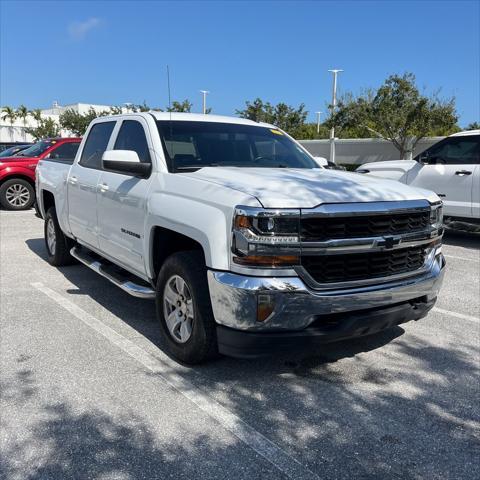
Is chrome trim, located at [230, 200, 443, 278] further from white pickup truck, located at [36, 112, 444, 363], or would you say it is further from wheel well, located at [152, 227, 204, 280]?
wheel well, located at [152, 227, 204, 280]

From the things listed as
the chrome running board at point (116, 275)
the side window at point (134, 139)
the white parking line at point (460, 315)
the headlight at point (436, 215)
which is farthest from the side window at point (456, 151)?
the chrome running board at point (116, 275)

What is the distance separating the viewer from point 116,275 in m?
4.91

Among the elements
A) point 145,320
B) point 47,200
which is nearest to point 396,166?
point 47,200

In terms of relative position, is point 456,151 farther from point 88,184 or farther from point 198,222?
point 198,222

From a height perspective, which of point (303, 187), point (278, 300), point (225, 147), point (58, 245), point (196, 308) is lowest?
point (58, 245)

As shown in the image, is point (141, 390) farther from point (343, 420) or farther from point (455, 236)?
Result: point (455, 236)

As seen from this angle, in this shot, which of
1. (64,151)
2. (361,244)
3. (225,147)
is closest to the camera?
(361,244)

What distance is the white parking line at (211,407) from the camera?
271cm

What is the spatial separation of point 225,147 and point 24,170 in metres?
9.35

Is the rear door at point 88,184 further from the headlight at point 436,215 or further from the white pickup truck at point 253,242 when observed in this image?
the headlight at point 436,215

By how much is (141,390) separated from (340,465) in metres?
1.46

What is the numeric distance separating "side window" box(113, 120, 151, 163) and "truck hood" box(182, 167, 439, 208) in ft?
2.39

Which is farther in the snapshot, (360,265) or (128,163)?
(128,163)

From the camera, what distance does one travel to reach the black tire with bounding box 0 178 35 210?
41.3 ft
